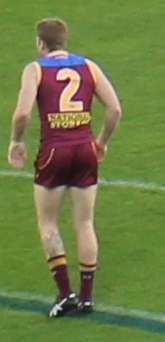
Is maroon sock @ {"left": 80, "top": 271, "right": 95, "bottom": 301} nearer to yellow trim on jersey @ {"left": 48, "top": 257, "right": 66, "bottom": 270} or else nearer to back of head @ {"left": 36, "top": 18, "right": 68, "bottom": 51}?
yellow trim on jersey @ {"left": 48, "top": 257, "right": 66, "bottom": 270}

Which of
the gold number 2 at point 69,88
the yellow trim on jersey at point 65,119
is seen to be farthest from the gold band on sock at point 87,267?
the gold number 2 at point 69,88

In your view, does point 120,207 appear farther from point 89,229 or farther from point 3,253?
point 89,229

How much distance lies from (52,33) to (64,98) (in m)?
0.43

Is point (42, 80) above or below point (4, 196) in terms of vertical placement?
above

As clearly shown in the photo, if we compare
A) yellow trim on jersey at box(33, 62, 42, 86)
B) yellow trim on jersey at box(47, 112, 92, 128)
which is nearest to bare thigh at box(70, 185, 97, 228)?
yellow trim on jersey at box(47, 112, 92, 128)

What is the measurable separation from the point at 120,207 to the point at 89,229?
256 centimetres

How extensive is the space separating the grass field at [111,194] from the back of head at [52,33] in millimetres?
1897

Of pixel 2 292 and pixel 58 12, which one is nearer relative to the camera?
pixel 2 292

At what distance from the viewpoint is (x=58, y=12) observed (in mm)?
19219

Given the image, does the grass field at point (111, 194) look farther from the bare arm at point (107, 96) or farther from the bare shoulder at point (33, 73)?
the bare shoulder at point (33, 73)

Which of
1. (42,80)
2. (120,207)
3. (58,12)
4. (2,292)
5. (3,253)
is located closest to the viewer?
(42,80)

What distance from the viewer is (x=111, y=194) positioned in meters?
12.0

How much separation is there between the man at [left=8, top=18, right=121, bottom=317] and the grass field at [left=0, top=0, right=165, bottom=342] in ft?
1.35

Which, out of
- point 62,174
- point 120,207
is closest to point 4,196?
point 120,207
